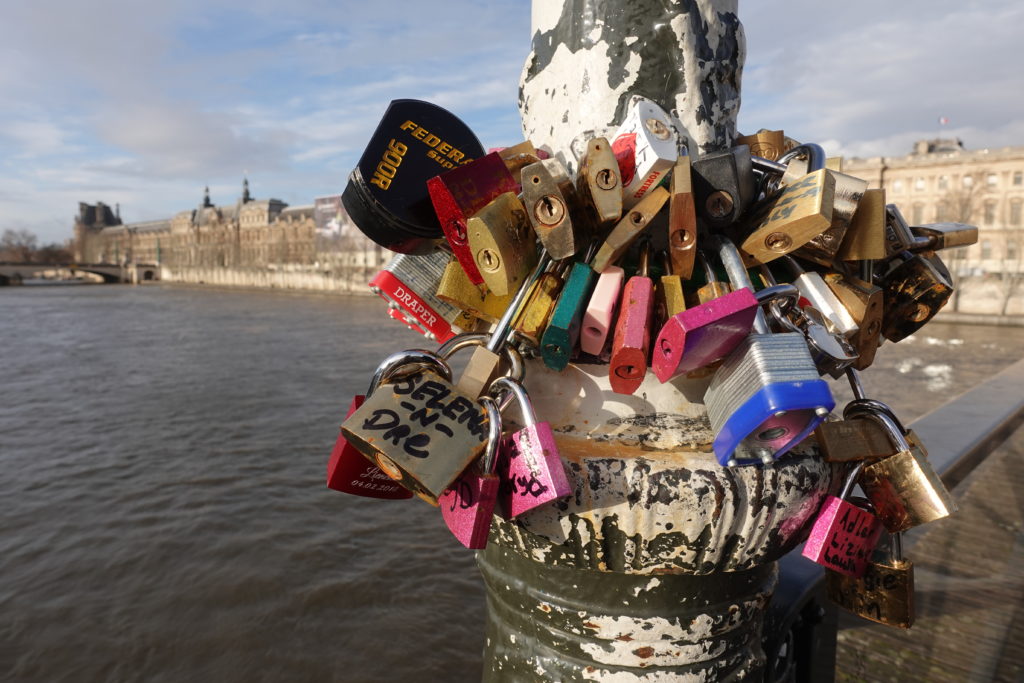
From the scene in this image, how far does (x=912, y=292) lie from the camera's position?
1103mm

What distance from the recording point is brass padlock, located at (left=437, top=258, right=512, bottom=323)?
979 millimetres

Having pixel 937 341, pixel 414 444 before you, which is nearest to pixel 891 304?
pixel 414 444

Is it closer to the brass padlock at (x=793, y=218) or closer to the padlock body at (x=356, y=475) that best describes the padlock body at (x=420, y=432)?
the padlock body at (x=356, y=475)

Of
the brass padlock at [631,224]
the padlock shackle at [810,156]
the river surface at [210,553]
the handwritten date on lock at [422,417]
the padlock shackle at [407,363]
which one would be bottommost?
the river surface at [210,553]

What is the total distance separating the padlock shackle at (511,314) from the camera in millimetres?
906

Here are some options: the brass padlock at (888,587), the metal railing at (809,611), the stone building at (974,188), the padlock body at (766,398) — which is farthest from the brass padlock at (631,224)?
the stone building at (974,188)

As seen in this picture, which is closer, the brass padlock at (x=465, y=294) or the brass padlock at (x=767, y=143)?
the brass padlock at (x=465, y=294)

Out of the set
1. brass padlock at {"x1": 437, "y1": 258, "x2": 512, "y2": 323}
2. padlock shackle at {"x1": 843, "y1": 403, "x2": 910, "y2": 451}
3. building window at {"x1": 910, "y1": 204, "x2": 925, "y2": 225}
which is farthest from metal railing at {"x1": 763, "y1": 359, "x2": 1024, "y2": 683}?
building window at {"x1": 910, "y1": 204, "x2": 925, "y2": 225}

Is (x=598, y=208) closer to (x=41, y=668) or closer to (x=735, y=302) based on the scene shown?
(x=735, y=302)

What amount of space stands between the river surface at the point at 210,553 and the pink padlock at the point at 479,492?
2.93m

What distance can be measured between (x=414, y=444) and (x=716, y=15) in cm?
83

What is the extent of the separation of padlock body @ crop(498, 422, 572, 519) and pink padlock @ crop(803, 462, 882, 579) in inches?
Answer: 15.0

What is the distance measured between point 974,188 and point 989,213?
344 centimetres

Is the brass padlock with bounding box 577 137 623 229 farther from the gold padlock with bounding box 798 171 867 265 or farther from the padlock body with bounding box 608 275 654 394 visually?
the gold padlock with bounding box 798 171 867 265
